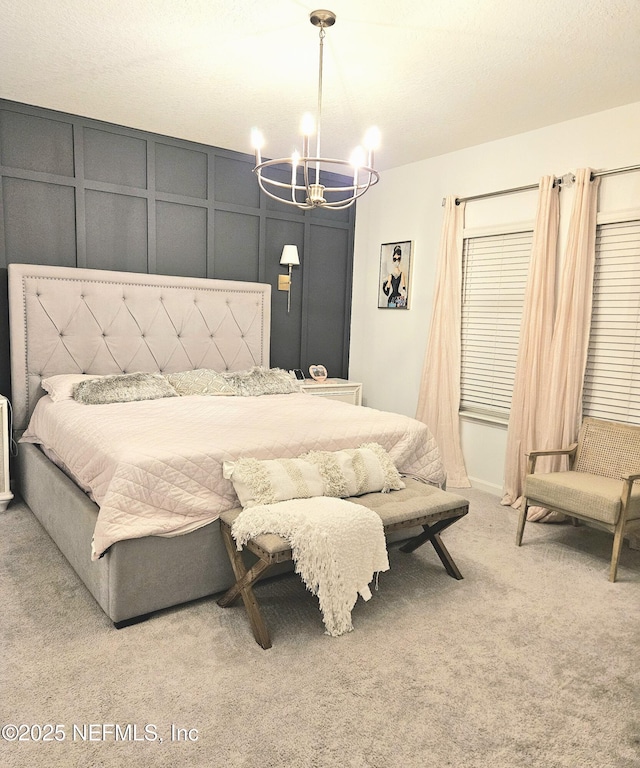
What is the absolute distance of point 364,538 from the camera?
237 cm

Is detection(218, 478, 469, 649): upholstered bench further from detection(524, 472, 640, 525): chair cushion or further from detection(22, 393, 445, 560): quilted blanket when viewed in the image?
detection(524, 472, 640, 525): chair cushion

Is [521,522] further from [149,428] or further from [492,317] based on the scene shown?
[149,428]

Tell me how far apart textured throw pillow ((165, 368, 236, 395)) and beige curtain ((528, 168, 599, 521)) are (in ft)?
7.38

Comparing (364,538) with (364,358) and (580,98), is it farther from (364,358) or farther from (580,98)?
(364,358)

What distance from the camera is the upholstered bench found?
7.27 ft

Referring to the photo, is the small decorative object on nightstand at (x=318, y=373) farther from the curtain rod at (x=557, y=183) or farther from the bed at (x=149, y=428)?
the curtain rod at (x=557, y=183)

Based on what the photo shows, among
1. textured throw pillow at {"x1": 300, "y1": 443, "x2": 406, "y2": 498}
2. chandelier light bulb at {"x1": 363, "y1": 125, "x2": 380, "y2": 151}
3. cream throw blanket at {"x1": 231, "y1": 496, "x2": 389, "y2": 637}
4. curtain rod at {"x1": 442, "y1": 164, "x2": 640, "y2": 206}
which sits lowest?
cream throw blanket at {"x1": 231, "y1": 496, "x2": 389, "y2": 637}

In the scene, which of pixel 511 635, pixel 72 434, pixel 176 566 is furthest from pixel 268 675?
pixel 72 434

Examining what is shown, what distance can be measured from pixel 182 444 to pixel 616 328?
278 cm

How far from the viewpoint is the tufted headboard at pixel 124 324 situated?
12.5ft

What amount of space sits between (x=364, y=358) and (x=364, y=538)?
3.30m

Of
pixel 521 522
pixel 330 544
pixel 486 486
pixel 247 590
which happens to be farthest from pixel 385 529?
pixel 486 486

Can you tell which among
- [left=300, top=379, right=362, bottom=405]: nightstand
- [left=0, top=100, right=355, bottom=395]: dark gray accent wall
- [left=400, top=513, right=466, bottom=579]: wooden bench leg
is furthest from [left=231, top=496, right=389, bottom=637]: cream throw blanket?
[left=0, top=100, right=355, bottom=395]: dark gray accent wall

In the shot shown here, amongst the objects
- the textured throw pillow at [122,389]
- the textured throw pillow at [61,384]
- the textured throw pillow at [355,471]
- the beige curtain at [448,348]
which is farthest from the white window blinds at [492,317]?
the textured throw pillow at [61,384]
